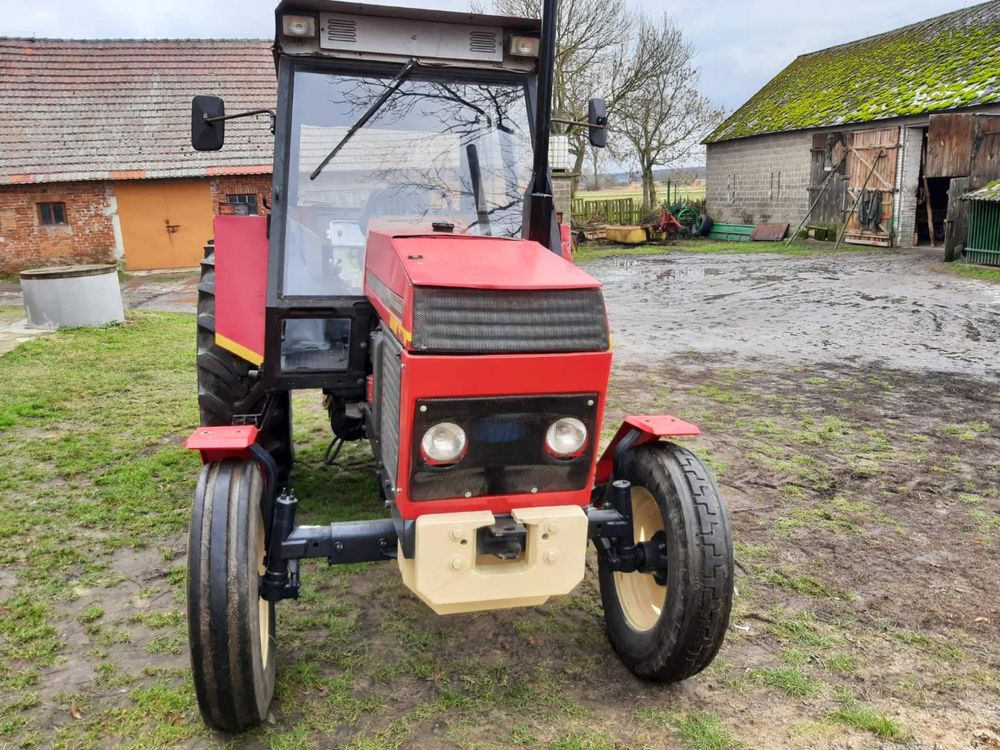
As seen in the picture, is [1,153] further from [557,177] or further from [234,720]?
[234,720]

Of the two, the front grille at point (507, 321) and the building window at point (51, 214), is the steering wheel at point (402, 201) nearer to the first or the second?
the front grille at point (507, 321)

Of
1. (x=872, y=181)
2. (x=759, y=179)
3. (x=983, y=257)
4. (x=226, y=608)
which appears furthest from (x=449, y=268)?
(x=759, y=179)

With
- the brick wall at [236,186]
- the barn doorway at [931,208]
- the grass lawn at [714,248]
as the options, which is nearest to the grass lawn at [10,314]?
the brick wall at [236,186]

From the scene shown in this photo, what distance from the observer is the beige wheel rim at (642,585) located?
3203 millimetres

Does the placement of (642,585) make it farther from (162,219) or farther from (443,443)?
(162,219)

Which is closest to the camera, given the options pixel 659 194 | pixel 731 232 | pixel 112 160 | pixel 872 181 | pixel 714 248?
pixel 112 160

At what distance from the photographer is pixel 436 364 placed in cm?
256

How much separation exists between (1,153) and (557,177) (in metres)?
12.1

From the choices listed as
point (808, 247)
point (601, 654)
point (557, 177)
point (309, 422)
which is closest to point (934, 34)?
point (808, 247)

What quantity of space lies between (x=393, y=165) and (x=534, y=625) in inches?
84.9

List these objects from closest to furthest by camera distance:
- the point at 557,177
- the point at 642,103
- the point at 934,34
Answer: the point at 557,177 < the point at 934,34 < the point at 642,103

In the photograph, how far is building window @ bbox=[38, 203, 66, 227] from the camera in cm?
1789

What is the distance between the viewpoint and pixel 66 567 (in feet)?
13.2

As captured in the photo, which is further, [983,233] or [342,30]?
[983,233]
